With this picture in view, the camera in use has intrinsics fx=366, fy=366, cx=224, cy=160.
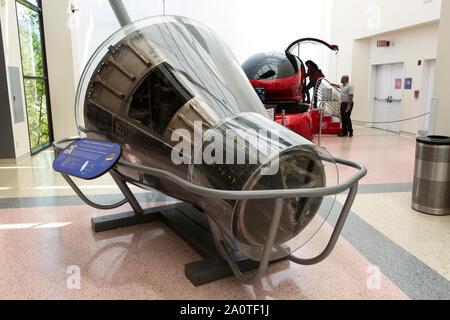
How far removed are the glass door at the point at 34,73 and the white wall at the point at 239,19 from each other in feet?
4.71

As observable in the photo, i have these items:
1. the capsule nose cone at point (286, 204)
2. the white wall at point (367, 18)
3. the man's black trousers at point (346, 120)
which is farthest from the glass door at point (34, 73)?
the white wall at point (367, 18)

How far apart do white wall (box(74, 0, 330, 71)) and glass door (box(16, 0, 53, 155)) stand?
1.43m

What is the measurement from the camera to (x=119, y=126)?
2.21 metres

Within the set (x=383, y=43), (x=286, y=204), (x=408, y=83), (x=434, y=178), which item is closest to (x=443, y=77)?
(x=434, y=178)

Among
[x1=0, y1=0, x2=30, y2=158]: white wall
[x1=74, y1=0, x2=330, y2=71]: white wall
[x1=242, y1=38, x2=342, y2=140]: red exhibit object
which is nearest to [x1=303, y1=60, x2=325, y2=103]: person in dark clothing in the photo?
[x1=74, y1=0, x2=330, y2=71]: white wall

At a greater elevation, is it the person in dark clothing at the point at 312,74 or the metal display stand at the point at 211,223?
the person in dark clothing at the point at 312,74

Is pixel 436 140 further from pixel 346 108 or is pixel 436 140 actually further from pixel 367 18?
pixel 367 18

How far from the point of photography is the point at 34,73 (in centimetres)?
719

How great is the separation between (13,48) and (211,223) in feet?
18.4

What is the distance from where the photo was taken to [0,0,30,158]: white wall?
5688mm

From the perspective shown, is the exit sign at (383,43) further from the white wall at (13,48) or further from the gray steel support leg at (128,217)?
the gray steel support leg at (128,217)

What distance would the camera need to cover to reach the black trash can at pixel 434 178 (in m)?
3.49

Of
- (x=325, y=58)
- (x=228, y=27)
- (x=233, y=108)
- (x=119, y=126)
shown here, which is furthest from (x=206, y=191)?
(x=325, y=58)

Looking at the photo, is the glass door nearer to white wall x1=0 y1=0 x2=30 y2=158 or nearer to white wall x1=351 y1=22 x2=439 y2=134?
white wall x1=0 y1=0 x2=30 y2=158
